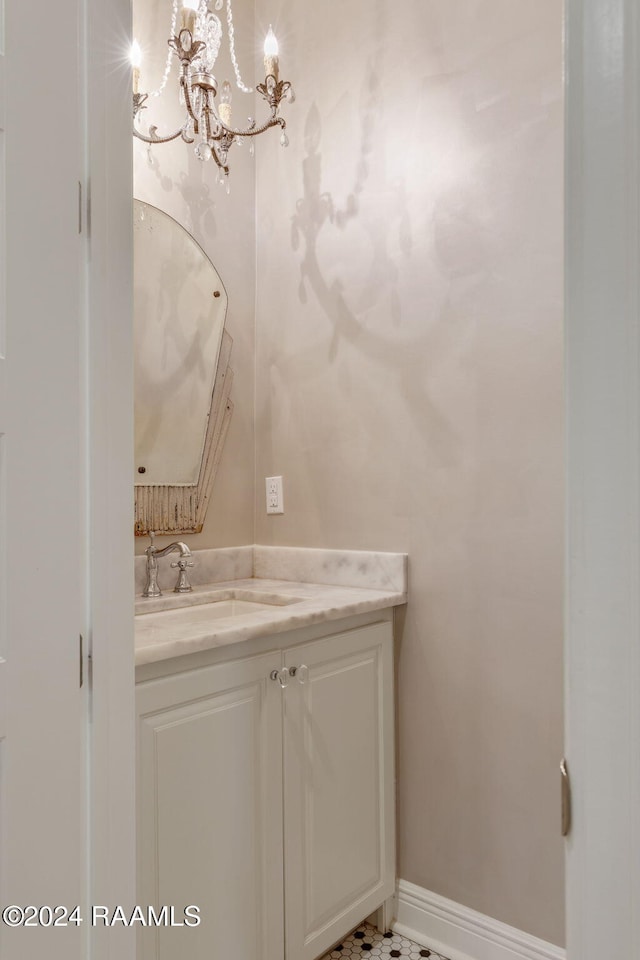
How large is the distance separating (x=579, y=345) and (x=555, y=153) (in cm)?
129

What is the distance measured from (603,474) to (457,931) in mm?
1687

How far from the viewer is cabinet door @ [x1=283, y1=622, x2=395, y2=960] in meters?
1.56

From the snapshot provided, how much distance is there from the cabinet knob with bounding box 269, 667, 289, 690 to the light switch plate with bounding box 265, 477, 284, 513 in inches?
29.9

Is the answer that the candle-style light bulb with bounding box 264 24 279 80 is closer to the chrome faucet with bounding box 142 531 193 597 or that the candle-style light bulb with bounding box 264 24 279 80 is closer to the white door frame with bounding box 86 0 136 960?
the white door frame with bounding box 86 0 136 960

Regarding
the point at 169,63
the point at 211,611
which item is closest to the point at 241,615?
the point at 211,611

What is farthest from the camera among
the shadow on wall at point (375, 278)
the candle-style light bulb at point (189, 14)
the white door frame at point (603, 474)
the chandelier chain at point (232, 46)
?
the chandelier chain at point (232, 46)

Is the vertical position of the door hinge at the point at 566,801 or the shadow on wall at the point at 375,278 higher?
the shadow on wall at the point at 375,278

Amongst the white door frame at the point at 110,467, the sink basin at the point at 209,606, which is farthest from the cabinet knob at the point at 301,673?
the white door frame at the point at 110,467

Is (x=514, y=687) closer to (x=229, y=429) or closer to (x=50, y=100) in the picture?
(x=229, y=429)

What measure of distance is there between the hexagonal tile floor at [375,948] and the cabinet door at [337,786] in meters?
0.12

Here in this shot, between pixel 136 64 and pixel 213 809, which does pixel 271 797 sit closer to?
pixel 213 809

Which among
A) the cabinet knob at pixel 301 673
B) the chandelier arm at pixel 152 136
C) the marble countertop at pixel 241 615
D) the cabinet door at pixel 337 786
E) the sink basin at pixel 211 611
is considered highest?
the chandelier arm at pixel 152 136

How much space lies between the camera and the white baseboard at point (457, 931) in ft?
5.49

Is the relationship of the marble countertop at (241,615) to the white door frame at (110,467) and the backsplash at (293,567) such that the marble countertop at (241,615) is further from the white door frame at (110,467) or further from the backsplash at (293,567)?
the white door frame at (110,467)
